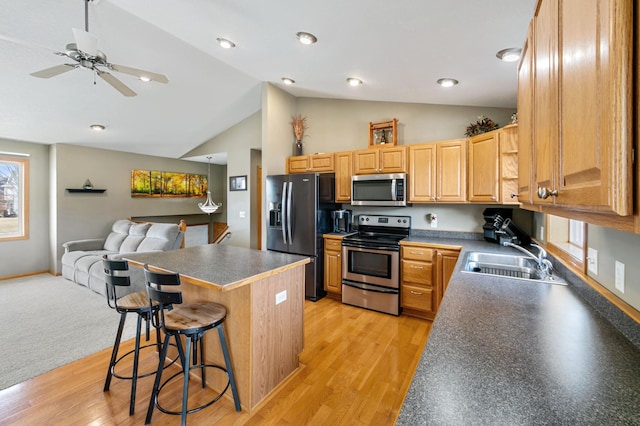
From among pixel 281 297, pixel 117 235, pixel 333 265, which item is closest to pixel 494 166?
pixel 333 265

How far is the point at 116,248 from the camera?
5.09 m

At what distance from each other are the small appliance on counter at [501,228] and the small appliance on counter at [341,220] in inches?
68.4

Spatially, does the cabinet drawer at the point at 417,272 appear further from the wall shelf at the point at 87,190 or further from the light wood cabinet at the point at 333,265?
the wall shelf at the point at 87,190

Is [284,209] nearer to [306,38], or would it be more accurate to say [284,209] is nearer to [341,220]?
[341,220]

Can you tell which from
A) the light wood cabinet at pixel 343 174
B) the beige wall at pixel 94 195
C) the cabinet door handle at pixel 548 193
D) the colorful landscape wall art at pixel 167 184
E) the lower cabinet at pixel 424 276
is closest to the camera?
the cabinet door handle at pixel 548 193

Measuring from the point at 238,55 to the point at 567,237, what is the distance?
3654 mm

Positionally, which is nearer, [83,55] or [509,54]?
[509,54]

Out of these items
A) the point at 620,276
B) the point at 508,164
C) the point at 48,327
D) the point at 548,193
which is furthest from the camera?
the point at 48,327

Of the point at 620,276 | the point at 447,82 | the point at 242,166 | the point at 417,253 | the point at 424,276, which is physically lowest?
the point at 424,276

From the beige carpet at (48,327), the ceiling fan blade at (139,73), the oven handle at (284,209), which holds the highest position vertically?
the ceiling fan blade at (139,73)

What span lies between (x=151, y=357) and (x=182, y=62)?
3.40 m

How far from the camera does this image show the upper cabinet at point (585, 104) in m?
0.47

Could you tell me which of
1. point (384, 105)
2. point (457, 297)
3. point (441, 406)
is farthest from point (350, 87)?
point (441, 406)

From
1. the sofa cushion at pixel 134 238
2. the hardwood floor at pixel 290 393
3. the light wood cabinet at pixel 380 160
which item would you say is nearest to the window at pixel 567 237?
the hardwood floor at pixel 290 393
